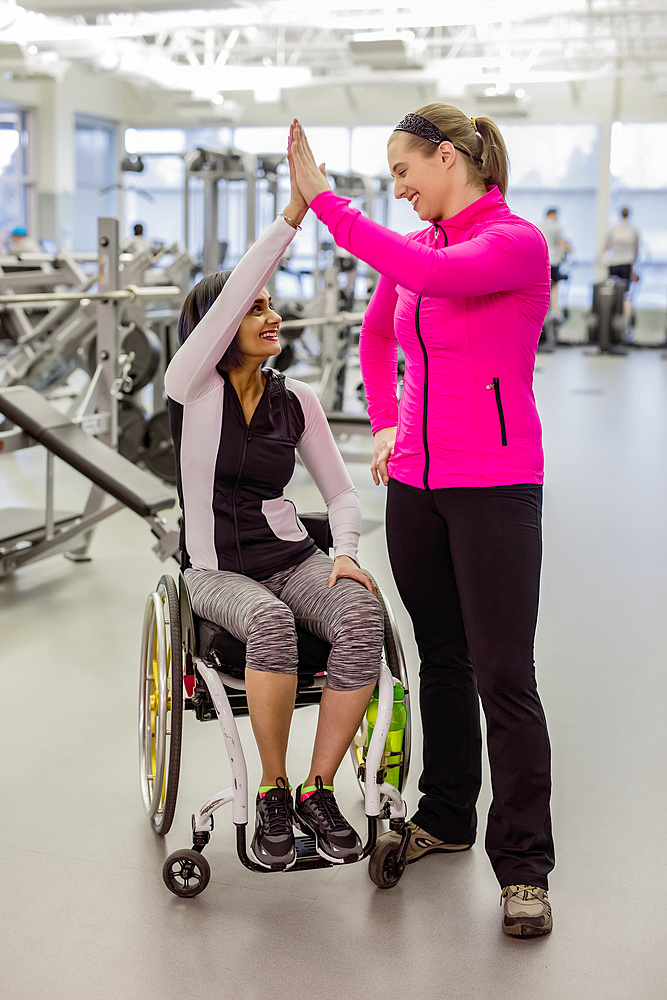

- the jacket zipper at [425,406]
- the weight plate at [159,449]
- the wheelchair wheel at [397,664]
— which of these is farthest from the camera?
the weight plate at [159,449]

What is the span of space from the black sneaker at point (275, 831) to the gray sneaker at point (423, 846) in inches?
11.7

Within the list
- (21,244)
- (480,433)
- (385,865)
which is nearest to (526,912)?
(385,865)

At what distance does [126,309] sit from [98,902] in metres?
4.41

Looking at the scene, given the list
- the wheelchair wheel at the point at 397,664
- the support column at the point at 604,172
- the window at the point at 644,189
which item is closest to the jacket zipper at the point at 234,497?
the wheelchair wheel at the point at 397,664

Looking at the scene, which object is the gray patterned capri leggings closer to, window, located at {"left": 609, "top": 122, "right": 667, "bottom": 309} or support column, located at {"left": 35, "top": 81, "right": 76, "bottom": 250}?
window, located at {"left": 609, "top": 122, "right": 667, "bottom": 309}

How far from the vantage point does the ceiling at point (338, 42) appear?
10312 millimetres

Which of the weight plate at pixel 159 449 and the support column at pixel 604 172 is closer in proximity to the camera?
the weight plate at pixel 159 449

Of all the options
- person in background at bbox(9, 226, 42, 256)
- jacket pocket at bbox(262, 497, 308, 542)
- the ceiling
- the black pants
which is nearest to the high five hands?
the black pants

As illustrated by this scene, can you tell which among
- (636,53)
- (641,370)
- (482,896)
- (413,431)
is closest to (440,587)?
(413,431)

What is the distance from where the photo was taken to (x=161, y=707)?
80.2 inches

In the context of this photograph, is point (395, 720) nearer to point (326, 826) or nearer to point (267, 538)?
point (326, 826)

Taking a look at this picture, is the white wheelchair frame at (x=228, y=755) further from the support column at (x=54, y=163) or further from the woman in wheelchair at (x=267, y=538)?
the support column at (x=54, y=163)

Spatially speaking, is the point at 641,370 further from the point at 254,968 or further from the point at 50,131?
the point at 254,968

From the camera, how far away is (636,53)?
14.5 metres
